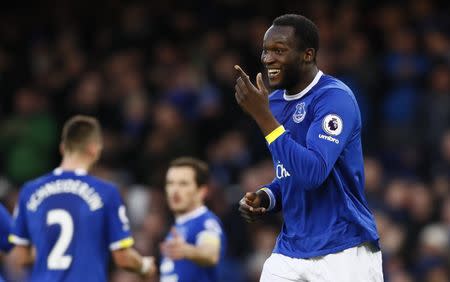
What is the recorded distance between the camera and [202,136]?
12.8 metres

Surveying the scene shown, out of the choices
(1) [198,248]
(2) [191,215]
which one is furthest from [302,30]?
(2) [191,215]

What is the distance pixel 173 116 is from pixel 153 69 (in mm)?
1333

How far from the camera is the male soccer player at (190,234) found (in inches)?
295

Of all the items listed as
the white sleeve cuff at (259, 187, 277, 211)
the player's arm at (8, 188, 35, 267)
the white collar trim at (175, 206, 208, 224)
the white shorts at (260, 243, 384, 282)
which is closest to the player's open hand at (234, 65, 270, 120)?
the white sleeve cuff at (259, 187, 277, 211)

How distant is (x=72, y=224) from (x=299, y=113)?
213 cm

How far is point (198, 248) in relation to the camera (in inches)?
299

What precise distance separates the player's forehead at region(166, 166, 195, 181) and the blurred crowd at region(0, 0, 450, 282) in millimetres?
2130

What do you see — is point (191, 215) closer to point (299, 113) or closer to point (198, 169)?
point (198, 169)

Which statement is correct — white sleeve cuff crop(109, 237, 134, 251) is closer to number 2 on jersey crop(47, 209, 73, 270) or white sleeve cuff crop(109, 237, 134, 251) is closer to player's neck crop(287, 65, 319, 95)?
number 2 on jersey crop(47, 209, 73, 270)

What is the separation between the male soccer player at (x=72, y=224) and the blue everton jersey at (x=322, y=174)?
1.77 meters

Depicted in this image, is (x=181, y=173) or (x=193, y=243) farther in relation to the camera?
(x=181, y=173)

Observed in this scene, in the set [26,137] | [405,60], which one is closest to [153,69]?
[26,137]

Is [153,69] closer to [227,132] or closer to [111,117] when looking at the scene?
[111,117]

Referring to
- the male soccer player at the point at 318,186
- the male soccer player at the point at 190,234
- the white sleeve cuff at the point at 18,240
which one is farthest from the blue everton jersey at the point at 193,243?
the male soccer player at the point at 318,186
